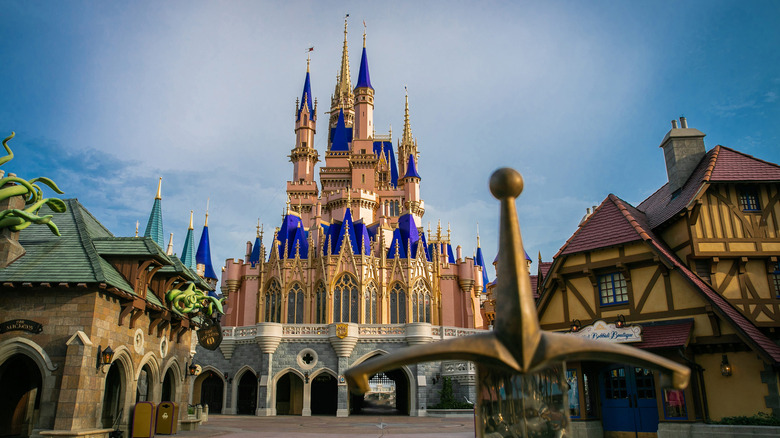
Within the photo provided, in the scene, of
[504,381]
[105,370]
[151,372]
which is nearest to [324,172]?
[151,372]

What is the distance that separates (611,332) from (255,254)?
109ft

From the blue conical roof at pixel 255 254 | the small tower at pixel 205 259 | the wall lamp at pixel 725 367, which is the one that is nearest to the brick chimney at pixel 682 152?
the wall lamp at pixel 725 367

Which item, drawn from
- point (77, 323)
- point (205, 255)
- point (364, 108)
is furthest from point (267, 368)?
point (364, 108)

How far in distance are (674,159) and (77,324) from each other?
19566 mm

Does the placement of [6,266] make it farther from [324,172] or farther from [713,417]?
[324,172]

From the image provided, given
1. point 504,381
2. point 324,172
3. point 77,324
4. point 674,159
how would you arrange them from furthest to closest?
point 324,172
point 674,159
point 77,324
point 504,381

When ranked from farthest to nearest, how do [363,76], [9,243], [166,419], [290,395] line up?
[363,76]
[290,395]
[166,419]
[9,243]

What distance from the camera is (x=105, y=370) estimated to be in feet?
48.3

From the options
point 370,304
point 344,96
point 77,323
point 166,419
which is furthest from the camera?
point 344,96

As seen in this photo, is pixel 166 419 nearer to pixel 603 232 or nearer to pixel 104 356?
pixel 104 356

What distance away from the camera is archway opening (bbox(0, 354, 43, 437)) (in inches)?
660

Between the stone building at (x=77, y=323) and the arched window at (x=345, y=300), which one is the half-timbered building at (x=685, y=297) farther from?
Answer: the arched window at (x=345, y=300)

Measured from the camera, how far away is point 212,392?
122 feet

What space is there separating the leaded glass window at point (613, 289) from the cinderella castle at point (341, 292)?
45.5ft
